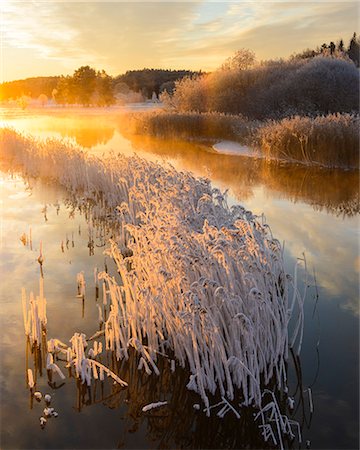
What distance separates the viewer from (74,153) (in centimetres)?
1961

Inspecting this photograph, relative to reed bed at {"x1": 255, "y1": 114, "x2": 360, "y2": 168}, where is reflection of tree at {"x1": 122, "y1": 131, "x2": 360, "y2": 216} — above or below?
below

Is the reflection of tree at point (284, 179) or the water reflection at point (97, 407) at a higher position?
the reflection of tree at point (284, 179)

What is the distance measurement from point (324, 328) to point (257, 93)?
33.6 meters

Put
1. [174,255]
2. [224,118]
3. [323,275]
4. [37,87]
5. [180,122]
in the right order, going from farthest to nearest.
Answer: [37,87] → [180,122] → [224,118] → [323,275] → [174,255]

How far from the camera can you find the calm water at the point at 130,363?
508 centimetres

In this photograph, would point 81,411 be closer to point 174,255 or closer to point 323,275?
point 174,255

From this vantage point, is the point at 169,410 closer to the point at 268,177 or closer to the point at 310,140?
the point at 268,177

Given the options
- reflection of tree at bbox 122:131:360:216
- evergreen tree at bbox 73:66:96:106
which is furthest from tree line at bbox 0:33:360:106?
reflection of tree at bbox 122:131:360:216

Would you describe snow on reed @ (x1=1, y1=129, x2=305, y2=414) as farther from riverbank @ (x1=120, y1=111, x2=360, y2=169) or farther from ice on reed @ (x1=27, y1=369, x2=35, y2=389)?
riverbank @ (x1=120, y1=111, x2=360, y2=169)

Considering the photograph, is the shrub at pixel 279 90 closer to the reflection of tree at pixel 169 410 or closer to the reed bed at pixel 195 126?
the reed bed at pixel 195 126

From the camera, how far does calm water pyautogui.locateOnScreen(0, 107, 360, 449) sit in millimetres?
5078

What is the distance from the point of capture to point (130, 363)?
621 centimetres

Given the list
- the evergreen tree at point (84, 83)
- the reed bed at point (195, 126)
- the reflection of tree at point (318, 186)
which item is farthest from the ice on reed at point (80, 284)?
the evergreen tree at point (84, 83)

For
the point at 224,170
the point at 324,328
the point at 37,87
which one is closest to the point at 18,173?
the point at 224,170
